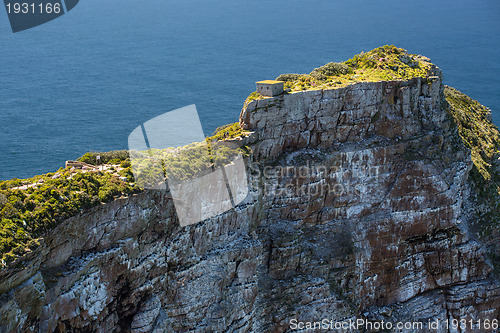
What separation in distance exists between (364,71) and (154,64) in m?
79.7

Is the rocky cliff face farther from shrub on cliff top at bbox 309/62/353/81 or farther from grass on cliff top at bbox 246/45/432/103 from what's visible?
shrub on cliff top at bbox 309/62/353/81

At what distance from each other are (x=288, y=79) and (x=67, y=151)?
122ft

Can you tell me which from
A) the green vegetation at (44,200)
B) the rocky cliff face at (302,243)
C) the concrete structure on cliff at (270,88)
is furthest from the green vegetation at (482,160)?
the green vegetation at (44,200)

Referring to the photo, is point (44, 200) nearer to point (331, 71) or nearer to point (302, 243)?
point (302, 243)

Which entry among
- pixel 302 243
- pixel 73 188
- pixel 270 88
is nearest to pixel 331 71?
pixel 270 88

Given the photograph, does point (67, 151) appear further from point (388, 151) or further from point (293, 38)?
point (293, 38)

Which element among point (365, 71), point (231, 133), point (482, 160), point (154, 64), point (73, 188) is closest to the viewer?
point (73, 188)

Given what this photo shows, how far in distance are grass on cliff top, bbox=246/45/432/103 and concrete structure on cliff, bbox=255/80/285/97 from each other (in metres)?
0.67

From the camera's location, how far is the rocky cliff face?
4444 centimetres

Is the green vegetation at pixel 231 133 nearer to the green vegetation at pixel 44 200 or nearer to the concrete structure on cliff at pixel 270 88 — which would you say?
the concrete structure on cliff at pixel 270 88

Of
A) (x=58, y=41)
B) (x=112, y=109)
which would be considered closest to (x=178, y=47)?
(x=58, y=41)

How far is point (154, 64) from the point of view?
447 feet

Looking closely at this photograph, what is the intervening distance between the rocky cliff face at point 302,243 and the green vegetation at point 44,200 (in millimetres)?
793

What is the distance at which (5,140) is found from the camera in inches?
3469
